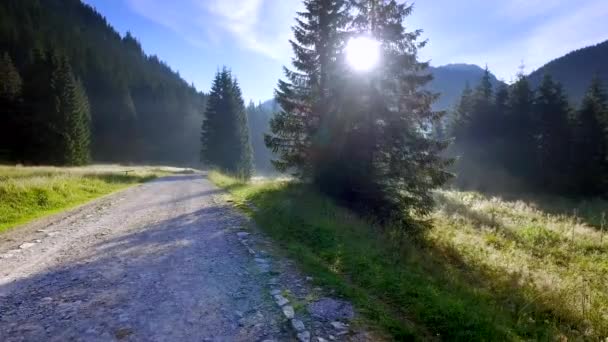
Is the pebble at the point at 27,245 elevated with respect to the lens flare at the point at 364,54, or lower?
lower

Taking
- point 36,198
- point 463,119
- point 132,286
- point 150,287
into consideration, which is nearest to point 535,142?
point 463,119

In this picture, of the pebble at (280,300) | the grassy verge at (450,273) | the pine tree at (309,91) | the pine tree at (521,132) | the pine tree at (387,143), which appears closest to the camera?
the grassy verge at (450,273)

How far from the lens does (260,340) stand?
148 inches

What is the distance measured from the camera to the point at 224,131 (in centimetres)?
4344

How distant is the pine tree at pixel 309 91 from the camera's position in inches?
562

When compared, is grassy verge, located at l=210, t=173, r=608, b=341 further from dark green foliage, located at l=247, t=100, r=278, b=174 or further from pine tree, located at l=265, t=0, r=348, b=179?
dark green foliage, located at l=247, t=100, r=278, b=174

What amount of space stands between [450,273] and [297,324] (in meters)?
4.42

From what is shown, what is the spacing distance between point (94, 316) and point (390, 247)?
619 cm

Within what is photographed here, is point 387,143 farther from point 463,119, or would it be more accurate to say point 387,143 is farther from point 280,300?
point 463,119

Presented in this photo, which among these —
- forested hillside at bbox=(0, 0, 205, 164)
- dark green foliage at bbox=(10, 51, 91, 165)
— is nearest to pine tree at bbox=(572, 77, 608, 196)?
dark green foliage at bbox=(10, 51, 91, 165)

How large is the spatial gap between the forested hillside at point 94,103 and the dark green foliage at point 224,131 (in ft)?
63.1

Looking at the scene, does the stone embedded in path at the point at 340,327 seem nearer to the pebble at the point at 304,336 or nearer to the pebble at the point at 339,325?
the pebble at the point at 339,325

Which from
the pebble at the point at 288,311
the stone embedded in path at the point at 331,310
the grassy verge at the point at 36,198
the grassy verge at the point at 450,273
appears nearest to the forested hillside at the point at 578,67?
the grassy verge at the point at 450,273

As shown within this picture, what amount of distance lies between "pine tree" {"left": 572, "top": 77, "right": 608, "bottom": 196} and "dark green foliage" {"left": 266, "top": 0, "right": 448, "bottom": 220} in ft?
120
